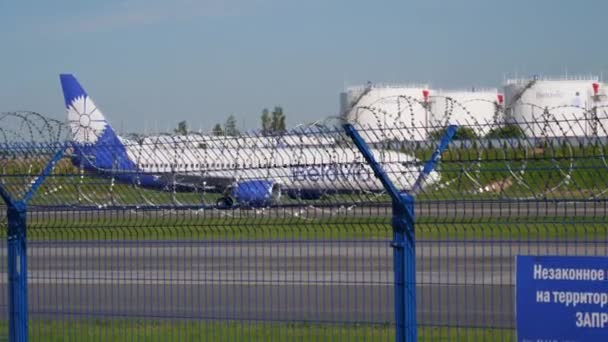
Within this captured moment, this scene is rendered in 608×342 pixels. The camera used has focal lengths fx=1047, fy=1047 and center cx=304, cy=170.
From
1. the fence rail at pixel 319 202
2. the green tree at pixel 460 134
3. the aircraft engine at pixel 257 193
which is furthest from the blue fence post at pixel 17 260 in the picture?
the green tree at pixel 460 134

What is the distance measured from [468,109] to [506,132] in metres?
15.7

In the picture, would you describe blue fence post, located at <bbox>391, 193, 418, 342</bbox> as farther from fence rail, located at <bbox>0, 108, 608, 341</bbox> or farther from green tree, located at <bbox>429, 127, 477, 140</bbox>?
green tree, located at <bbox>429, 127, 477, 140</bbox>

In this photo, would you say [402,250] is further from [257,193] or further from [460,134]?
[257,193]

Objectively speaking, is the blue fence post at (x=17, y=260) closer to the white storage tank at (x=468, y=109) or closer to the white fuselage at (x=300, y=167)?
the white fuselage at (x=300, y=167)

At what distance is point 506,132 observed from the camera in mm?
7258

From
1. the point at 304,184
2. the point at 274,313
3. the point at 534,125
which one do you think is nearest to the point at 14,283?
the point at 304,184

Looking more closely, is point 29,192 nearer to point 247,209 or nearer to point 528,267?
point 247,209

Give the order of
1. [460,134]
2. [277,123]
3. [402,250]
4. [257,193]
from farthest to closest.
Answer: [277,123] < [257,193] < [460,134] < [402,250]

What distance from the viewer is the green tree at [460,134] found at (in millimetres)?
7398

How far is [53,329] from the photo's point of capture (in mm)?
11406

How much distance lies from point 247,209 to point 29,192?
6.78 feet

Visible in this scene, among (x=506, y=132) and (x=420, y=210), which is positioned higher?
(x=506, y=132)

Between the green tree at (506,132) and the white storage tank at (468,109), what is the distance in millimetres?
54

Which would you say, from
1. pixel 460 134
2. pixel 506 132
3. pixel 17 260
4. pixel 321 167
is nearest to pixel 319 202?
pixel 321 167
